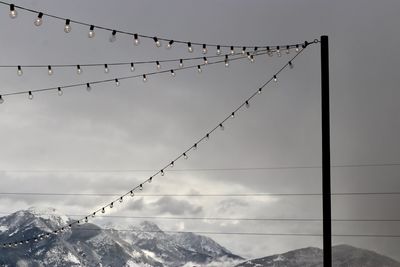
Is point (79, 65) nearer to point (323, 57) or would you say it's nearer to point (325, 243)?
point (323, 57)

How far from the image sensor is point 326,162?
1331 cm

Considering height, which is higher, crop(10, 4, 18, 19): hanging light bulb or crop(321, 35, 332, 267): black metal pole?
crop(10, 4, 18, 19): hanging light bulb

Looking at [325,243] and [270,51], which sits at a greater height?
[270,51]

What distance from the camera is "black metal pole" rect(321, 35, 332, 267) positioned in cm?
1309

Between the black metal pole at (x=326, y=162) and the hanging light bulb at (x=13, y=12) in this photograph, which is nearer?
the hanging light bulb at (x=13, y=12)

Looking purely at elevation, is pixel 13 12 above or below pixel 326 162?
above

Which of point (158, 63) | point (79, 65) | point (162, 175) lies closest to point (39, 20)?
point (79, 65)

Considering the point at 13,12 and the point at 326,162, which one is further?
the point at 326,162

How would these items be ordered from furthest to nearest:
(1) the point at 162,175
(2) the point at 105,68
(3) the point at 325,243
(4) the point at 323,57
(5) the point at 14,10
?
(1) the point at 162,175
(2) the point at 105,68
(4) the point at 323,57
(3) the point at 325,243
(5) the point at 14,10

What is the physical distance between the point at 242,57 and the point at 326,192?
438 centimetres

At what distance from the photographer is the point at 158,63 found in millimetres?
15352

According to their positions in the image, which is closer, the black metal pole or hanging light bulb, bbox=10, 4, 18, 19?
hanging light bulb, bbox=10, 4, 18, 19

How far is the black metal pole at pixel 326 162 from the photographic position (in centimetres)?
1309

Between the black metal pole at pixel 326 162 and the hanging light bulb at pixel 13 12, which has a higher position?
the hanging light bulb at pixel 13 12
